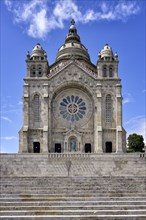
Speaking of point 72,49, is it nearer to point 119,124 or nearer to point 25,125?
point 119,124

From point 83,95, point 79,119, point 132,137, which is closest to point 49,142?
point 79,119

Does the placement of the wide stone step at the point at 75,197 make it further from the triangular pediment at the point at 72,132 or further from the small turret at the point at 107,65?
the small turret at the point at 107,65

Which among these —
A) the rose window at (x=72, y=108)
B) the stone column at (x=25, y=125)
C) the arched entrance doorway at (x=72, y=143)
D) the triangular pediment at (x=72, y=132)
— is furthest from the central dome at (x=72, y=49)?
the arched entrance doorway at (x=72, y=143)

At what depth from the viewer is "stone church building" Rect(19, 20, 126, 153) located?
48.2m

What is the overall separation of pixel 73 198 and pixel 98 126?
26.0 meters

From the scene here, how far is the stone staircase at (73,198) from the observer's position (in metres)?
20.5

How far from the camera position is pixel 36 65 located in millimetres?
51719

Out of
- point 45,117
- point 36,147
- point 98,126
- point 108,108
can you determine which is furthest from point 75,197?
point 108,108

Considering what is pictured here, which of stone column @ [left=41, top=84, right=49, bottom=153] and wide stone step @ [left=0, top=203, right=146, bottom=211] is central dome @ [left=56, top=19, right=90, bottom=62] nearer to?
stone column @ [left=41, top=84, right=49, bottom=153]

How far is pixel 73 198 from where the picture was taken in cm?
2278

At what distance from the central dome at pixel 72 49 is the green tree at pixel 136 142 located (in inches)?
701

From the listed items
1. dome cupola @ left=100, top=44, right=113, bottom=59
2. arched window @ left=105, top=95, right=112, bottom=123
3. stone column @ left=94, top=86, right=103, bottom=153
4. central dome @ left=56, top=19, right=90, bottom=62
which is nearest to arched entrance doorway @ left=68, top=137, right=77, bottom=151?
stone column @ left=94, top=86, right=103, bottom=153

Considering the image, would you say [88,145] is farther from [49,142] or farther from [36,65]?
[36,65]

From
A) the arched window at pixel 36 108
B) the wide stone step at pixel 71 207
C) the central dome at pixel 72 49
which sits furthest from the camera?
the central dome at pixel 72 49
